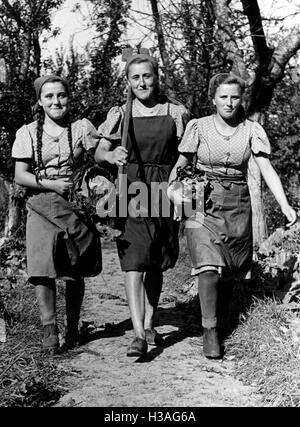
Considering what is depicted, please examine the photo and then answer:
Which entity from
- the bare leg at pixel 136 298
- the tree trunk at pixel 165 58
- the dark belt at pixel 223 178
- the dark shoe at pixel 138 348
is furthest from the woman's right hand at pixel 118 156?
the tree trunk at pixel 165 58

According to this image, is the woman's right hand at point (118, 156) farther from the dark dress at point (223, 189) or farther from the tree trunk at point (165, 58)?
the tree trunk at point (165, 58)

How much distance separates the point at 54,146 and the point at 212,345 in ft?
5.35

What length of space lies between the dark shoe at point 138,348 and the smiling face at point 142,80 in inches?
61.5

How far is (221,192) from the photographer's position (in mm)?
4867

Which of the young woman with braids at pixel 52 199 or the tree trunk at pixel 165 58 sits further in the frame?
the tree trunk at pixel 165 58

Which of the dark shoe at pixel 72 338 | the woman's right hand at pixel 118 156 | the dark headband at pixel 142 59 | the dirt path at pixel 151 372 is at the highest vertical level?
the dark headband at pixel 142 59

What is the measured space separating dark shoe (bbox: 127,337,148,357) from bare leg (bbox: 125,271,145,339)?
0.06 metres

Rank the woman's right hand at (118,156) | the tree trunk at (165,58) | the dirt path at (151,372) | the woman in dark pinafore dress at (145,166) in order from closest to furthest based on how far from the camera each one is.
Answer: the dirt path at (151,372) < the woman's right hand at (118,156) < the woman in dark pinafore dress at (145,166) < the tree trunk at (165,58)

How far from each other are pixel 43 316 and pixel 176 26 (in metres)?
4.21

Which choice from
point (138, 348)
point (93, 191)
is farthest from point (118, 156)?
point (138, 348)

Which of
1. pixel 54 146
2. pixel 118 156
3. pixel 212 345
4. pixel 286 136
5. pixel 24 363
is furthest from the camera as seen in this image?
pixel 286 136

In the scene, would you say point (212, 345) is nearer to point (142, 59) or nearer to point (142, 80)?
point (142, 80)

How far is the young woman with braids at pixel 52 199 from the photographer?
483 centimetres

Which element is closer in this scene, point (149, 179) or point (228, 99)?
point (228, 99)
